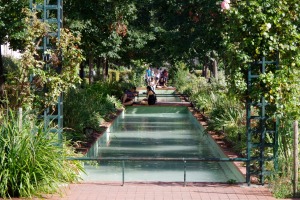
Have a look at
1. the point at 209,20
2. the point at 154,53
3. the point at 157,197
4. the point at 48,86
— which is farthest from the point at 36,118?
the point at 154,53

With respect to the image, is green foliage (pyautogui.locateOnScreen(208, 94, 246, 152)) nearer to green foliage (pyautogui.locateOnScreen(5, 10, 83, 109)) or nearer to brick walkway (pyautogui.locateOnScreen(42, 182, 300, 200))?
brick walkway (pyautogui.locateOnScreen(42, 182, 300, 200))

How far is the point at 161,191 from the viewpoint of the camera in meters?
10.3

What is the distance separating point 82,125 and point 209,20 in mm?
6401

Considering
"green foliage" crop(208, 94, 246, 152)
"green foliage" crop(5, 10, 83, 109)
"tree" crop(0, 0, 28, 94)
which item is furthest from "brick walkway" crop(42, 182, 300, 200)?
"tree" crop(0, 0, 28, 94)

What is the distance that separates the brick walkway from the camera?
9766mm

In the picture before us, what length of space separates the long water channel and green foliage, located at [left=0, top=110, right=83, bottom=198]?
5.02ft

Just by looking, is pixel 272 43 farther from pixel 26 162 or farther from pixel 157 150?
pixel 157 150

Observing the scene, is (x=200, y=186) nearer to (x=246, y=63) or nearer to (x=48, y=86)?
(x=246, y=63)

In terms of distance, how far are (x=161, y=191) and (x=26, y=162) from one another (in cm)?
218

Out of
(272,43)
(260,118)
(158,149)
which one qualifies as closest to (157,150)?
(158,149)

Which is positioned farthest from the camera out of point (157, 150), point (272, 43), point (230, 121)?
point (230, 121)

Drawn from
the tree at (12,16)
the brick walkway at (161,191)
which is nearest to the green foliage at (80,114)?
the tree at (12,16)

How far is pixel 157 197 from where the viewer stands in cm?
977

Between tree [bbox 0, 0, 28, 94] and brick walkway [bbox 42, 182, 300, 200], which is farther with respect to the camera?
tree [bbox 0, 0, 28, 94]
